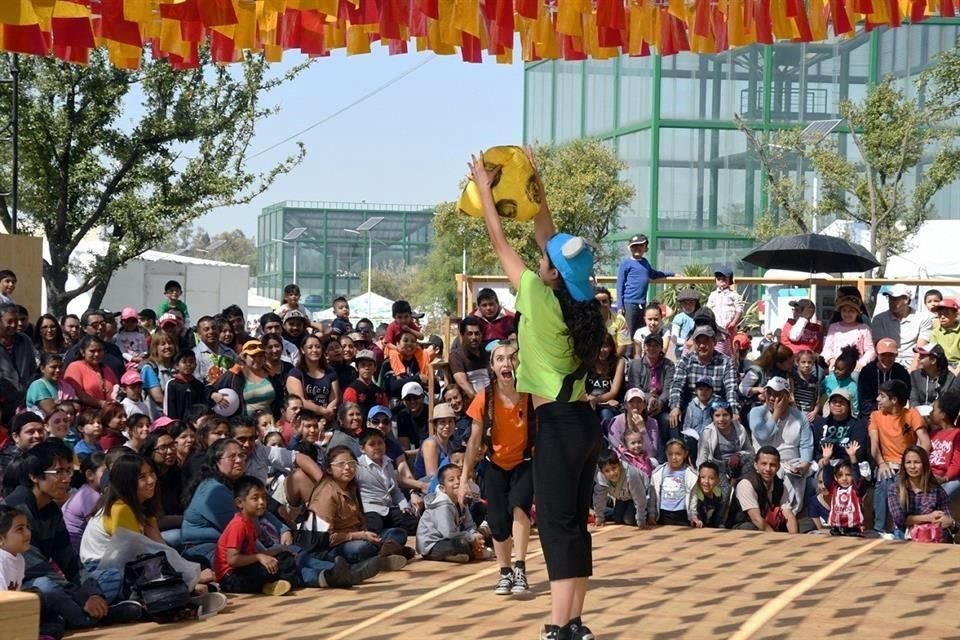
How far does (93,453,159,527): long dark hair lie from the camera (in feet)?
Result: 25.2

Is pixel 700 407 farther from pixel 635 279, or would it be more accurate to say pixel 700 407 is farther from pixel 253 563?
pixel 253 563

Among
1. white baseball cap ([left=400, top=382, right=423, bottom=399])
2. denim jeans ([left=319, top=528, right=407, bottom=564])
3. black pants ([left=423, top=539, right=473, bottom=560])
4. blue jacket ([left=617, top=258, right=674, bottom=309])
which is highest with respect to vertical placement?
blue jacket ([left=617, top=258, right=674, bottom=309])

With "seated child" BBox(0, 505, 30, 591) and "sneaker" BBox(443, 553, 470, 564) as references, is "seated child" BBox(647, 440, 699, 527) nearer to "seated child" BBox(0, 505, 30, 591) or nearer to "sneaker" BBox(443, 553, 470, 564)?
"sneaker" BBox(443, 553, 470, 564)

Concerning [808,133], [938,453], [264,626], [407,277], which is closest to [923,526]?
[938,453]

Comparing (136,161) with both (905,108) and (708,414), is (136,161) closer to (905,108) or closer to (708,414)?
(708,414)

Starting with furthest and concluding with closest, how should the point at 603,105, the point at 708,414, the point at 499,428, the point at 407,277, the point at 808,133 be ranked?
the point at 407,277 → the point at 603,105 → the point at 808,133 → the point at 708,414 → the point at 499,428

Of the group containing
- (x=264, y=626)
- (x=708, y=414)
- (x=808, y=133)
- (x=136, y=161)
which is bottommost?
(x=264, y=626)

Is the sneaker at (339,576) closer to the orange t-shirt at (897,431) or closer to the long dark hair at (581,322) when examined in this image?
the long dark hair at (581,322)

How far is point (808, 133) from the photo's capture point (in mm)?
27891

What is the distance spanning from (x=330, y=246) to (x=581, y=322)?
8726 centimetres

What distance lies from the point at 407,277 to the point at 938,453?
7132 centimetres

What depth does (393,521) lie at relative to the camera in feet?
33.1

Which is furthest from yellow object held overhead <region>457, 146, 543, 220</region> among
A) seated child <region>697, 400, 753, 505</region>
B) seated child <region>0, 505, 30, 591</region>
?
seated child <region>697, 400, 753, 505</region>

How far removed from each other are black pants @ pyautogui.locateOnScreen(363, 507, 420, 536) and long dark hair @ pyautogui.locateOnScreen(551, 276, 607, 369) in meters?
4.31
